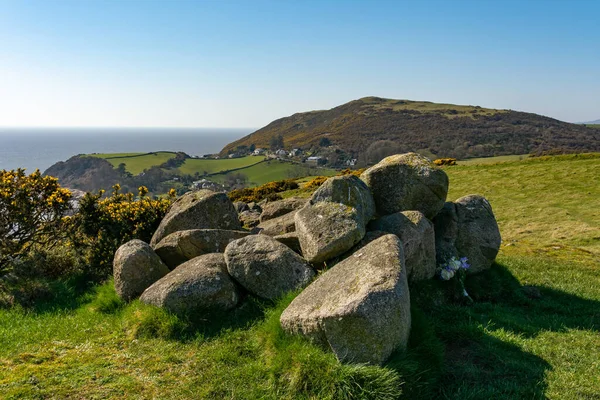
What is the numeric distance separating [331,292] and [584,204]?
25.7 m

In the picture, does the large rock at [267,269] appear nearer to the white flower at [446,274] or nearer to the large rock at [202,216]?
the large rock at [202,216]

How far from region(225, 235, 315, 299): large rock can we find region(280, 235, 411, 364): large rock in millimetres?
1619

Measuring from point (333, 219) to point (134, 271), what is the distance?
537cm

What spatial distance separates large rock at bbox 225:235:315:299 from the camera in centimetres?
870

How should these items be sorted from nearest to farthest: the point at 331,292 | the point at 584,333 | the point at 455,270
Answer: the point at 331,292 < the point at 584,333 < the point at 455,270

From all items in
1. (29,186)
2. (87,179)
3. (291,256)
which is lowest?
(87,179)

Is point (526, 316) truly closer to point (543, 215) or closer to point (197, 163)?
point (543, 215)

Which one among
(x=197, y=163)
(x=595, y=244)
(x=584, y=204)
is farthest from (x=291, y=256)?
(x=197, y=163)

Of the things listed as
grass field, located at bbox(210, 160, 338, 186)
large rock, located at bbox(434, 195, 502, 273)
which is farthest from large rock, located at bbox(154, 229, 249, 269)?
grass field, located at bbox(210, 160, 338, 186)

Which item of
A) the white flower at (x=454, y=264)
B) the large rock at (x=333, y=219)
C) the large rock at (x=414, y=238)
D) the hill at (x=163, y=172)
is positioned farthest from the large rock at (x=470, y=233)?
the hill at (x=163, y=172)

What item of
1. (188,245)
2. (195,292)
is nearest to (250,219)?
(188,245)

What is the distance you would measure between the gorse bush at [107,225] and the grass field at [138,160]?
102 metres

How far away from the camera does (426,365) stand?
6.19m

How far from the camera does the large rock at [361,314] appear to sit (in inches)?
227
